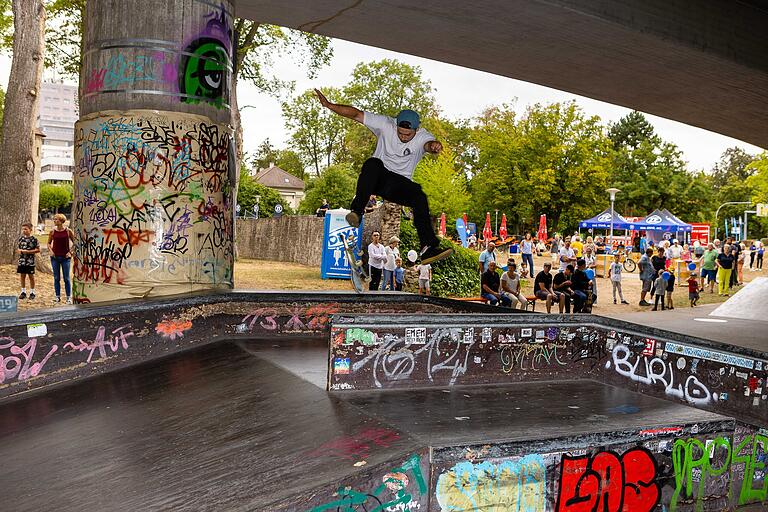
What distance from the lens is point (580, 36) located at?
9.11 metres

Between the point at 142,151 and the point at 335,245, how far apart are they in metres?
16.4

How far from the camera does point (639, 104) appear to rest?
1232 centimetres

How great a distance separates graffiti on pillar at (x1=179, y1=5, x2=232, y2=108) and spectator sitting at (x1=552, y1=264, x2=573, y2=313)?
1066cm

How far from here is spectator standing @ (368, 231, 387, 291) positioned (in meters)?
16.8

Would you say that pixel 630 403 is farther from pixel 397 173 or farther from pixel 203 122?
pixel 203 122

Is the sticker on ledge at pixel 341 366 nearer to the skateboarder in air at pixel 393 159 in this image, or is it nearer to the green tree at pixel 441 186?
the skateboarder in air at pixel 393 159

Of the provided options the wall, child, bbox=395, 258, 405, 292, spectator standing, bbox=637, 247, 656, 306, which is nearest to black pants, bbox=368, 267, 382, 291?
child, bbox=395, 258, 405, 292

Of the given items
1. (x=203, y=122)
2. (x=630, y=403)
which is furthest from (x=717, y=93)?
A: (x=203, y=122)

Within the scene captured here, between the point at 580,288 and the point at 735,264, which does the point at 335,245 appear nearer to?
the point at 580,288

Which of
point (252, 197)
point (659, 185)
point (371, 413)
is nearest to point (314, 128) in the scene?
point (252, 197)

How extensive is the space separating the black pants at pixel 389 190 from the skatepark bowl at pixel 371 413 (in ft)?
5.71

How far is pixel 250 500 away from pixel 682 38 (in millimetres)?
8757

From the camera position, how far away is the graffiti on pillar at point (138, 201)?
6.17 m

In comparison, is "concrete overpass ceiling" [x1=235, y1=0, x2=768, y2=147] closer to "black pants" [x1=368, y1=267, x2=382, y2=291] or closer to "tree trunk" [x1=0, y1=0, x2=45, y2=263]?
"black pants" [x1=368, y1=267, x2=382, y2=291]
